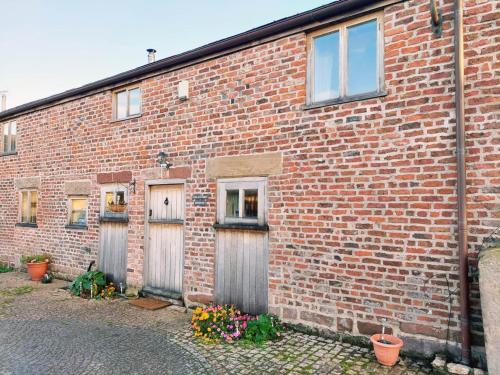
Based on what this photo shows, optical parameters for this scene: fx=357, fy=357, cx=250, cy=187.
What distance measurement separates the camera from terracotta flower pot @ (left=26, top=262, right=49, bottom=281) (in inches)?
380

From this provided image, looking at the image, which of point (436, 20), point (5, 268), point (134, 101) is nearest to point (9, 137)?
point (5, 268)

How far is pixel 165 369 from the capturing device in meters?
4.45

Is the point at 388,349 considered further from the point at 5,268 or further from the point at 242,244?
the point at 5,268

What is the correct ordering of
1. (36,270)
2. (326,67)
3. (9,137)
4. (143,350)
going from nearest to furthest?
1. (143,350)
2. (326,67)
3. (36,270)
4. (9,137)

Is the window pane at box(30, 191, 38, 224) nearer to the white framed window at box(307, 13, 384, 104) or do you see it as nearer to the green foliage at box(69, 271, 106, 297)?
the green foliage at box(69, 271, 106, 297)

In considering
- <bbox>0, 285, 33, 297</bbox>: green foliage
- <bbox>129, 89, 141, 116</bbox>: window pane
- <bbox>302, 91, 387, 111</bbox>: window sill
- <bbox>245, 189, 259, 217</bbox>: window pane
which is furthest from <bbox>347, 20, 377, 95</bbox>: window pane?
<bbox>0, 285, 33, 297</bbox>: green foliage

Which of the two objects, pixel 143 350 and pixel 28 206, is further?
pixel 28 206

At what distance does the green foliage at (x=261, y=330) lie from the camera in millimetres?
5324

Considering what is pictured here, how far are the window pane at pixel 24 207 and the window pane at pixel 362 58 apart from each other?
417 inches

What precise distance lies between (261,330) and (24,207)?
9687mm

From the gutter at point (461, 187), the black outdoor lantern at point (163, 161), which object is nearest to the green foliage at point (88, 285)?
the black outdoor lantern at point (163, 161)

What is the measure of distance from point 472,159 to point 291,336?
3524 millimetres

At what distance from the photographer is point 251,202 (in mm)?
6355

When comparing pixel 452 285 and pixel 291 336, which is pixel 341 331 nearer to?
pixel 291 336
